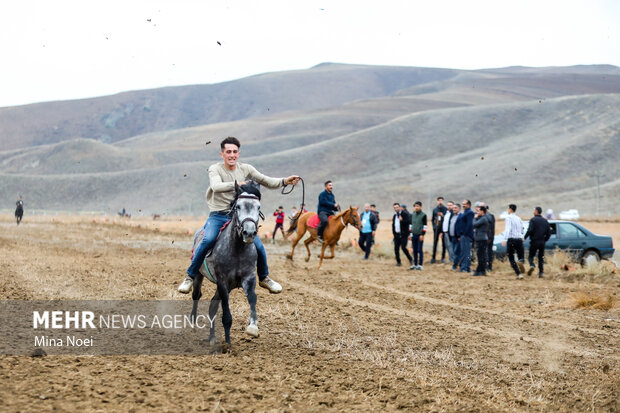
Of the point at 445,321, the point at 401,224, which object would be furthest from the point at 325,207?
the point at 445,321

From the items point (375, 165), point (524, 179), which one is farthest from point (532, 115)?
point (524, 179)

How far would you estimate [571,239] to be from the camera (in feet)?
70.7

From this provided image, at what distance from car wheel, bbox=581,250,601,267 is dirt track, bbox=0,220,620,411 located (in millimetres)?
3957

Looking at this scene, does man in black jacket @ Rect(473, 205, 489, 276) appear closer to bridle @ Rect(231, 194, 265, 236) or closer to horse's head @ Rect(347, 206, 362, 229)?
horse's head @ Rect(347, 206, 362, 229)

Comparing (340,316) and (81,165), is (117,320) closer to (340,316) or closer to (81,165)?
(340,316)

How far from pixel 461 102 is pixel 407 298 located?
16917 cm

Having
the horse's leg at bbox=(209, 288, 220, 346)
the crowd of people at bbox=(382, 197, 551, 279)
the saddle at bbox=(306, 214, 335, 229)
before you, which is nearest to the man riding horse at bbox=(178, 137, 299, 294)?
the horse's leg at bbox=(209, 288, 220, 346)

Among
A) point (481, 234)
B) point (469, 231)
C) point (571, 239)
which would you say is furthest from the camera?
point (571, 239)

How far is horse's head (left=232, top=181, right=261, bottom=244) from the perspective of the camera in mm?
7582

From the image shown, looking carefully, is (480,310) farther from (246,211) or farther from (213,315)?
(246,211)

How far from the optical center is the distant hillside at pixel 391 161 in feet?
265

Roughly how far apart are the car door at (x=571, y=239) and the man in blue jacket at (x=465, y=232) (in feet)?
11.9

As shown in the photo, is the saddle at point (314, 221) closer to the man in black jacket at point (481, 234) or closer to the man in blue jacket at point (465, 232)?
the man in blue jacket at point (465, 232)

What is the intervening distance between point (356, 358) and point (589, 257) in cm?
1500
